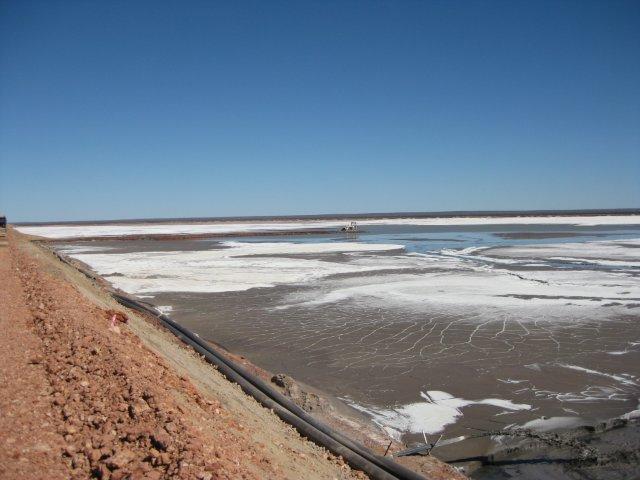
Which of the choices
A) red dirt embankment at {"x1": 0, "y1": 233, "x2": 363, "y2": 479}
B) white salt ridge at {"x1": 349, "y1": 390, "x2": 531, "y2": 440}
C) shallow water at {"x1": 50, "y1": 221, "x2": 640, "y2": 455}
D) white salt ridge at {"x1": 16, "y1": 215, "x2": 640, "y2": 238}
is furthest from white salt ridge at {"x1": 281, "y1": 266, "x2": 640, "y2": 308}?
white salt ridge at {"x1": 16, "y1": 215, "x2": 640, "y2": 238}

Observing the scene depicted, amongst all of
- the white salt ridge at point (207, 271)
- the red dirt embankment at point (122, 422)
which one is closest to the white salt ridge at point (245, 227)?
the white salt ridge at point (207, 271)

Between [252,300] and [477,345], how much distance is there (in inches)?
287

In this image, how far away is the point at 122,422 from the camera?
13.1 feet

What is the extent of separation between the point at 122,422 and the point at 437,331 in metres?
7.58

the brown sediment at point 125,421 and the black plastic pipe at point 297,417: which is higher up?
the brown sediment at point 125,421

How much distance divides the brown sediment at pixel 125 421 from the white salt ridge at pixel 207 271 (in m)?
10.4

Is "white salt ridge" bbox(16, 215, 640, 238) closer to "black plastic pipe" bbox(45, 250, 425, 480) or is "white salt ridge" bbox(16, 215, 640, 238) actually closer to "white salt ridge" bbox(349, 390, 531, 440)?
"black plastic pipe" bbox(45, 250, 425, 480)

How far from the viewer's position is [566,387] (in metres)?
7.05

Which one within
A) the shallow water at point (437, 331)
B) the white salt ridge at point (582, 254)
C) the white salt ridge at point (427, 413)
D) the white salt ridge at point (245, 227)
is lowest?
the white salt ridge at point (427, 413)

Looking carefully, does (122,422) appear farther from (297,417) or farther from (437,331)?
(437,331)

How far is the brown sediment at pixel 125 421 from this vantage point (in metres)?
3.49

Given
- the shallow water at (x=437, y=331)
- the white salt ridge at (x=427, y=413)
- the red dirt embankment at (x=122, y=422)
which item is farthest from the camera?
the shallow water at (x=437, y=331)

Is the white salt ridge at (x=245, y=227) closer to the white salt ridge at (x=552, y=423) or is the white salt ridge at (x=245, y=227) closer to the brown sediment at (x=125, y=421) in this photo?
the brown sediment at (x=125, y=421)

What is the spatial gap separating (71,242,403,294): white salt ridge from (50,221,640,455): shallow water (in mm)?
135
